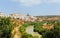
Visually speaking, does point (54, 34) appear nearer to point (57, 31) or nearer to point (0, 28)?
point (57, 31)

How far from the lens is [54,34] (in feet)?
65.7

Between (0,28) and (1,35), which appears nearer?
(1,35)

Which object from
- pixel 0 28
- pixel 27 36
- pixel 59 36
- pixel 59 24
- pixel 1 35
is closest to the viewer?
pixel 59 36

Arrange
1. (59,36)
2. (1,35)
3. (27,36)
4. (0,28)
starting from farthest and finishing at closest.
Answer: (27,36), (0,28), (1,35), (59,36)

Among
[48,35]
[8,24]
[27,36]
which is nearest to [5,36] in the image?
[8,24]

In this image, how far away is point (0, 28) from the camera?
28922 mm

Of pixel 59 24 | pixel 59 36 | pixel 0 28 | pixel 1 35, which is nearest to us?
pixel 59 36

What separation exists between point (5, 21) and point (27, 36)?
4.42 metres

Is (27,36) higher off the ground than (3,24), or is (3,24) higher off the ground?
(3,24)

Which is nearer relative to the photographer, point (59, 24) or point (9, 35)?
point (59, 24)

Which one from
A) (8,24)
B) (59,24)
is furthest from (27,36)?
(59,24)

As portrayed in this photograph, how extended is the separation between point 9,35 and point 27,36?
429cm

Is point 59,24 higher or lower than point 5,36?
higher

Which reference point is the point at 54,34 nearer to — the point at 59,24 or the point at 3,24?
the point at 59,24
